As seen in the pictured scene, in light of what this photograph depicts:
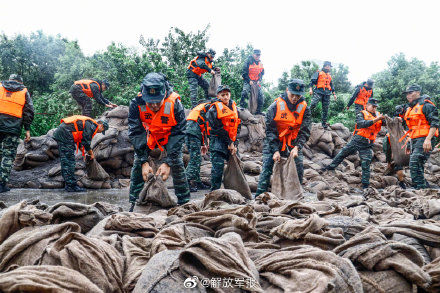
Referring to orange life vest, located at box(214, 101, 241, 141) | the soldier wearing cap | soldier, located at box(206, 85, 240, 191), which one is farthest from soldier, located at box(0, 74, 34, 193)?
the soldier wearing cap

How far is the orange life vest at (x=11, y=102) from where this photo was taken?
216 inches

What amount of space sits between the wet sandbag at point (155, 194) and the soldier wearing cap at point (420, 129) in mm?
4764

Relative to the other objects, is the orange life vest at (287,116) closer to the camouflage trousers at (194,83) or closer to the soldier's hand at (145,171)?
the soldier's hand at (145,171)

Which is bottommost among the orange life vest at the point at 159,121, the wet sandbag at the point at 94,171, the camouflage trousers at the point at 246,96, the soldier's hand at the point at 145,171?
the wet sandbag at the point at 94,171

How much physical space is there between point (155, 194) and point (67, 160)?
323 centimetres

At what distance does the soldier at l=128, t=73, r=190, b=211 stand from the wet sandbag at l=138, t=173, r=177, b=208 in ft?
0.43

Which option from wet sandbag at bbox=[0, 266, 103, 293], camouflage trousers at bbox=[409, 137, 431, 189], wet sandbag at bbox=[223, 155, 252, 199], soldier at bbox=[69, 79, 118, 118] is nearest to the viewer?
wet sandbag at bbox=[0, 266, 103, 293]

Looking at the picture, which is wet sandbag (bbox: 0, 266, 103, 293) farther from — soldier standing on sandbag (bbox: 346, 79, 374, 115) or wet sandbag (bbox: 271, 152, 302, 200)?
soldier standing on sandbag (bbox: 346, 79, 374, 115)

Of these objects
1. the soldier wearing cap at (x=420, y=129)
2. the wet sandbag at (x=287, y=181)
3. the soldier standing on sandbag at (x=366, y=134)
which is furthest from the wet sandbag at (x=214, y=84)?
the soldier wearing cap at (x=420, y=129)

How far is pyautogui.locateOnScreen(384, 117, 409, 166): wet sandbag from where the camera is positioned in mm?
6504

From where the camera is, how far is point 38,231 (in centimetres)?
184

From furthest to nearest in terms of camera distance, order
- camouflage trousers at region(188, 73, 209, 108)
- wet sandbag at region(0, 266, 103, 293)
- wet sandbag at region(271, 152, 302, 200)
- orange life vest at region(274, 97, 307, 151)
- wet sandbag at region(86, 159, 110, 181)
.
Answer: camouflage trousers at region(188, 73, 209, 108)
wet sandbag at region(86, 159, 110, 181)
orange life vest at region(274, 97, 307, 151)
wet sandbag at region(271, 152, 302, 200)
wet sandbag at region(0, 266, 103, 293)

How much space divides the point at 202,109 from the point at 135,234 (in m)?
4.26

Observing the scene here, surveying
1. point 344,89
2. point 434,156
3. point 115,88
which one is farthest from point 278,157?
point 344,89
